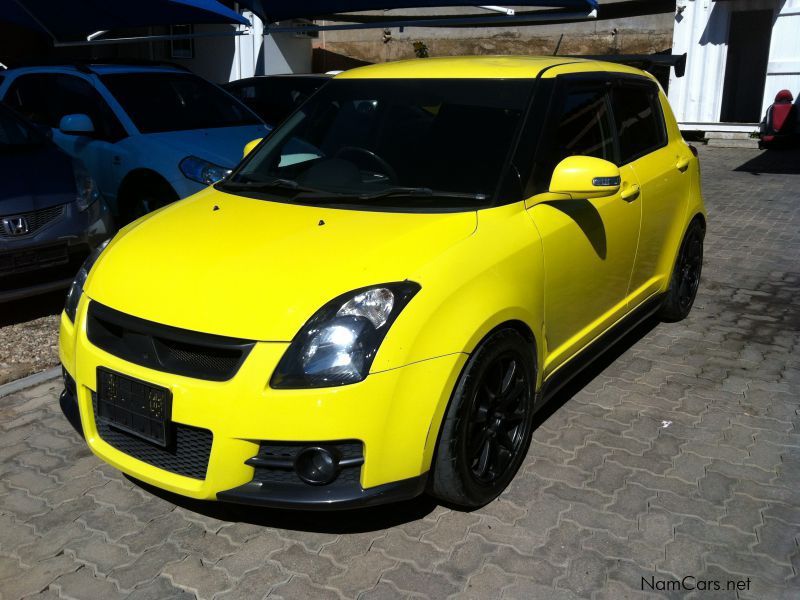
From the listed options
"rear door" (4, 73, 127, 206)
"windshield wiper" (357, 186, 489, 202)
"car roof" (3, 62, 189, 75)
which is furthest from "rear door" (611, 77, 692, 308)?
"car roof" (3, 62, 189, 75)

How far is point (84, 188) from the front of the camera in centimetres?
594

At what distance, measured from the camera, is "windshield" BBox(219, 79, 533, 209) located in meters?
3.64

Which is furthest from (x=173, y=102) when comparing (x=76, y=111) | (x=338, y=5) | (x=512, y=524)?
(x=512, y=524)

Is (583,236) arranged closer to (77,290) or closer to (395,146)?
(395,146)

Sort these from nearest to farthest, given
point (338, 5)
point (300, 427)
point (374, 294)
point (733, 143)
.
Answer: point (300, 427), point (374, 294), point (338, 5), point (733, 143)

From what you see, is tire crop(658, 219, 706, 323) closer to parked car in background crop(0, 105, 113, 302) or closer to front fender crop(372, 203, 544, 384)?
front fender crop(372, 203, 544, 384)

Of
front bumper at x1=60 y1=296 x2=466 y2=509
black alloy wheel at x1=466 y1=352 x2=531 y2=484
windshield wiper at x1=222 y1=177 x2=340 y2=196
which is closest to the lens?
front bumper at x1=60 y1=296 x2=466 y2=509

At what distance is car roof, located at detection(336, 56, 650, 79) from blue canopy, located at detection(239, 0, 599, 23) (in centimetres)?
579

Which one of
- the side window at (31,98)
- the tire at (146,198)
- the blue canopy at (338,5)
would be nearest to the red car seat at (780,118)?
the blue canopy at (338,5)

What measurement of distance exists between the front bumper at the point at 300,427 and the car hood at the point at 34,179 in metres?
3.02

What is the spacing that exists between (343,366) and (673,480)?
5.75ft

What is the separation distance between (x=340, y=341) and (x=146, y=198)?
15.4ft

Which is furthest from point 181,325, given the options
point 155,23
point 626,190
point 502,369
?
point 155,23

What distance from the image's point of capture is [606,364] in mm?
4973
